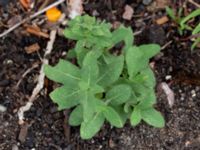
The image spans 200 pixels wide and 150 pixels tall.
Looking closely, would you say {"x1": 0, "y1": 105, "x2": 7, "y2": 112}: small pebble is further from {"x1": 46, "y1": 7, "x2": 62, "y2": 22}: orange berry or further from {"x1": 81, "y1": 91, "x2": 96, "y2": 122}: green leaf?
{"x1": 81, "y1": 91, "x2": 96, "y2": 122}: green leaf

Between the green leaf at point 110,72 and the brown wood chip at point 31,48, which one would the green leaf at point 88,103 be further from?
the brown wood chip at point 31,48

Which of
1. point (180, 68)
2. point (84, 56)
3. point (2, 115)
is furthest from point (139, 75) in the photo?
point (2, 115)

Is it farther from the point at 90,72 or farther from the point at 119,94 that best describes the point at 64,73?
the point at 119,94

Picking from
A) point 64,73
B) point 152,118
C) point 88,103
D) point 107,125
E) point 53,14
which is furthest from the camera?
point 53,14

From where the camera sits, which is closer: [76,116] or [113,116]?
[113,116]

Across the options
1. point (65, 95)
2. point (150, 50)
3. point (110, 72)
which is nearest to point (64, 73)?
point (65, 95)

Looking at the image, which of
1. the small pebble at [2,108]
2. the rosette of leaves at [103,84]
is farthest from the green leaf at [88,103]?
the small pebble at [2,108]
